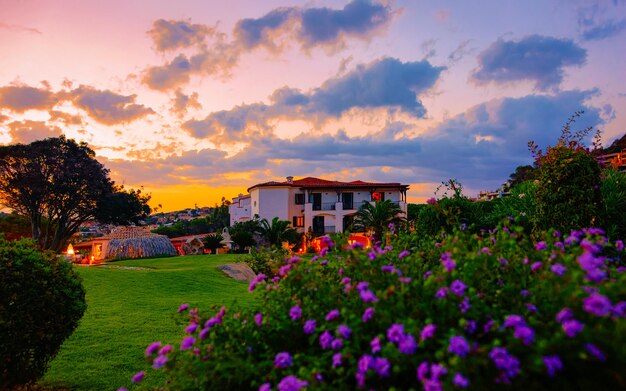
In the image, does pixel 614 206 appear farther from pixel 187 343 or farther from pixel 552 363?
pixel 187 343

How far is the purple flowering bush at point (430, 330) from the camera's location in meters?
1.98

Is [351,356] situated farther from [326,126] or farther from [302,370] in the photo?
[326,126]

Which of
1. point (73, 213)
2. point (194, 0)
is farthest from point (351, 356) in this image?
point (73, 213)

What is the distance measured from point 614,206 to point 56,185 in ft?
122

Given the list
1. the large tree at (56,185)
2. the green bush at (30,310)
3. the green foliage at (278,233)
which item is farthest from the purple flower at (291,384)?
the green foliage at (278,233)

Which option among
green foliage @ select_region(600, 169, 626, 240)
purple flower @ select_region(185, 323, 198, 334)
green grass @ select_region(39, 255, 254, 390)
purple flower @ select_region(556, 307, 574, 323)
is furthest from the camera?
green foliage @ select_region(600, 169, 626, 240)

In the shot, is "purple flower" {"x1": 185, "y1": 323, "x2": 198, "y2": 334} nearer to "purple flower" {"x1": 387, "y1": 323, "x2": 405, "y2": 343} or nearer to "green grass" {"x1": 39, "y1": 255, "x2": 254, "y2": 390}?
"green grass" {"x1": 39, "y1": 255, "x2": 254, "y2": 390}

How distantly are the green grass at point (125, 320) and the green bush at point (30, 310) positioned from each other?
3.50 ft

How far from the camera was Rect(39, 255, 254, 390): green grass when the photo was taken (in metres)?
6.88

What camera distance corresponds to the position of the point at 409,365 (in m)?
2.32

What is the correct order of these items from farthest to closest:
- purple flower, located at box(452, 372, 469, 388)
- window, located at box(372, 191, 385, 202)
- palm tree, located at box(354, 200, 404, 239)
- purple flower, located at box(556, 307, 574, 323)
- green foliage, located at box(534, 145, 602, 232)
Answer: window, located at box(372, 191, 385, 202)
palm tree, located at box(354, 200, 404, 239)
green foliage, located at box(534, 145, 602, 232)
purple flower, located at box(556, 307, 574, 323)
purple flower, located at box(452, 372, 469, 388)

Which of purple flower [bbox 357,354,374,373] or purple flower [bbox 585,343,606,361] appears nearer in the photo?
purple flower [bbox 585,343,606,361]

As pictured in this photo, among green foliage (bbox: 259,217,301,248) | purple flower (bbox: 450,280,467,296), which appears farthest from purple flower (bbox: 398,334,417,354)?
green foliage (bbox: 259,217,301,248)

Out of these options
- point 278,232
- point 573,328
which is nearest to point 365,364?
point 573,328
